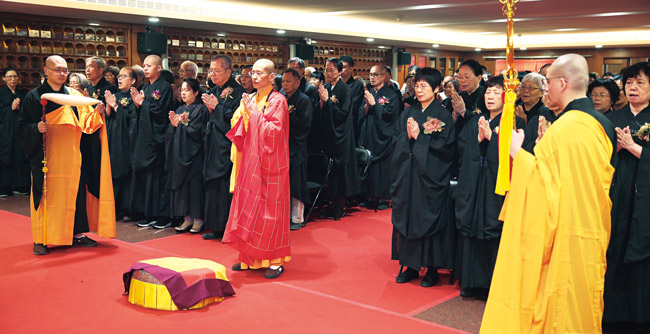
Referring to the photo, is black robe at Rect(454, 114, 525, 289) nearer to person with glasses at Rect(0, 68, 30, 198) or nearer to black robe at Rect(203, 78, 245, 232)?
black robe at Rect(203, 78, 245, 232)

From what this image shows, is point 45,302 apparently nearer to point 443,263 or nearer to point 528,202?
point 443,263

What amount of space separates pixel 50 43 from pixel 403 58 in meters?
9.32

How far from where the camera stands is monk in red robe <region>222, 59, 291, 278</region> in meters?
4.43

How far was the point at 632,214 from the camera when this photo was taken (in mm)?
3561

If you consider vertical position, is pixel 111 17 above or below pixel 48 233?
above

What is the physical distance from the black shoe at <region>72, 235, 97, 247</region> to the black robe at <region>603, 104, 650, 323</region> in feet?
14.0

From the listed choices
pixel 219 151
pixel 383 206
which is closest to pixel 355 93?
pixel 383 206

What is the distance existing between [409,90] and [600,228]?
5.86m

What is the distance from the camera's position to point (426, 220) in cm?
432

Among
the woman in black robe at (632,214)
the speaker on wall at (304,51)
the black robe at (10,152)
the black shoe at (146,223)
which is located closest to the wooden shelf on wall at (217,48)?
the speaker on wall at (304,51)

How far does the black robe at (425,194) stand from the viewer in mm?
4320

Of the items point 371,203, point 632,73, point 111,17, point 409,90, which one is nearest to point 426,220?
point 632,73

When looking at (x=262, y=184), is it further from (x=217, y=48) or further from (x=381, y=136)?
(x=217, y=48)

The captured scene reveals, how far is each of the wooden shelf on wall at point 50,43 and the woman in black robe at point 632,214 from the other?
847cm
